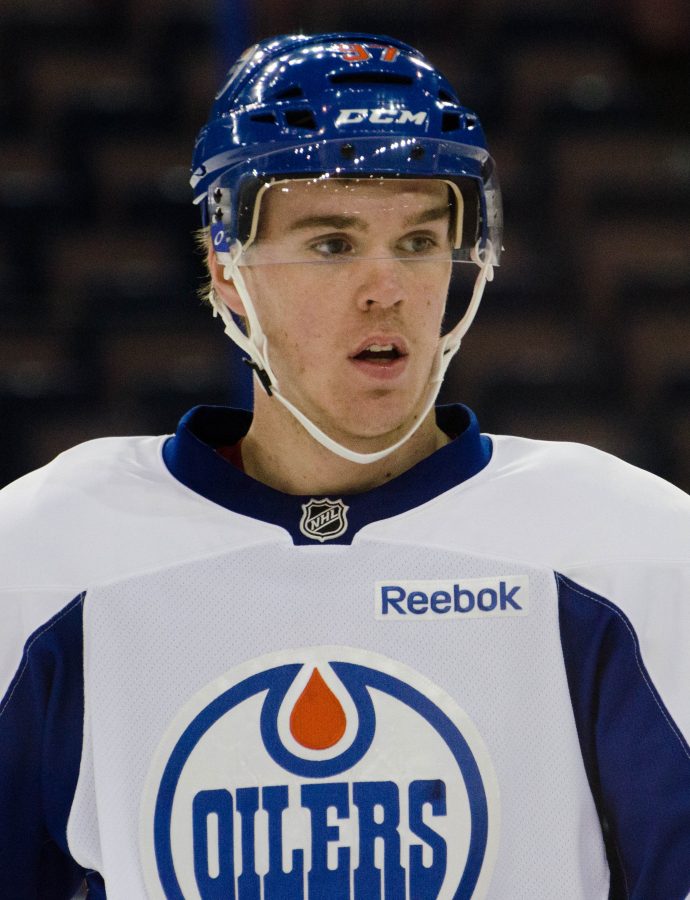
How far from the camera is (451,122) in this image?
147cm

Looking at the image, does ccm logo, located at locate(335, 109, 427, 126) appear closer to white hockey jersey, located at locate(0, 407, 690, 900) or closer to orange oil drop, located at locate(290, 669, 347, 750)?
white hockey jersey, located at locate(0, 407, 690, 900)

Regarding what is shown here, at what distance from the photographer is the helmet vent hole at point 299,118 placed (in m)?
1.43

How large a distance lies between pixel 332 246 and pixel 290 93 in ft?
0.56

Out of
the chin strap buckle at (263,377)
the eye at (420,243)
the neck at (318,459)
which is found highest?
the eye at (420,243)

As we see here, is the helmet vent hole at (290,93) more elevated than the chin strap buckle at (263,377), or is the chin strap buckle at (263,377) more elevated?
the helmet vent hole at (290,93)

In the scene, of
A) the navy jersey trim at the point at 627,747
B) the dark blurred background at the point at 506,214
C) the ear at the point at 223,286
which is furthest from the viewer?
the dark blurred background at the point at 506,214

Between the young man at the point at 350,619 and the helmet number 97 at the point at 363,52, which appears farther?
the helmet number 97 at the point at 363,52

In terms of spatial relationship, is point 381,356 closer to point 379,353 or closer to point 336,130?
point 379,353

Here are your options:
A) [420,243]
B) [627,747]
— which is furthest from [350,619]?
[420,243]

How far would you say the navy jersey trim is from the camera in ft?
4.33

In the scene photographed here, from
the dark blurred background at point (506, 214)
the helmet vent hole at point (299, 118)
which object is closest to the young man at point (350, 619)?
the helmet vent hole at point (299, 118)

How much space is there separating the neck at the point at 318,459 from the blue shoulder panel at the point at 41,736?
258 mm

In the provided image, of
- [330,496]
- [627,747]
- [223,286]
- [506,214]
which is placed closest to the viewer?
[627,747]

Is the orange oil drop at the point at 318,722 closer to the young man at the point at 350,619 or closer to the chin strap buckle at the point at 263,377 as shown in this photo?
the young man at the point at 350,619
